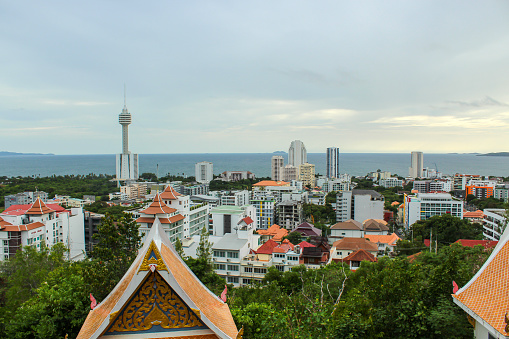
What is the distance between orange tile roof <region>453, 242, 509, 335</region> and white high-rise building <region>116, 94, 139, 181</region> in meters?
103

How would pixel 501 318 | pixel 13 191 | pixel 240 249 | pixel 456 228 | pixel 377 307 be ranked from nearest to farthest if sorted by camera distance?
pixel 501 318 < pixel 377 307 < pixel 240 249 < pixel 456 228 < pixel 13 191

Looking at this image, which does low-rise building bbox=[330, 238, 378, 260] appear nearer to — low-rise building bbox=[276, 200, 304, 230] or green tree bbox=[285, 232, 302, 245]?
green tree bbox=[285, 232, 302, 245]

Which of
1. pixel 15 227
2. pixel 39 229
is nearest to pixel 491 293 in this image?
pixel 15 227

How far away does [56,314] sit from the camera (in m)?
7.70

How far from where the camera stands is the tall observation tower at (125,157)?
335 ft

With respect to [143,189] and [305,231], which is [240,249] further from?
[143,189]

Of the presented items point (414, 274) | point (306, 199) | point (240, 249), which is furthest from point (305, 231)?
point (414, 274)

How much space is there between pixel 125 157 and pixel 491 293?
105589mm

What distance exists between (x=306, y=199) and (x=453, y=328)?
156ft

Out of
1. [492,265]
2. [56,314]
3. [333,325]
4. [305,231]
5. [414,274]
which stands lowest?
[305,231]

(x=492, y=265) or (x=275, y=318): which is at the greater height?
(x=492, y=265)

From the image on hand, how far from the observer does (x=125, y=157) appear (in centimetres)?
10219

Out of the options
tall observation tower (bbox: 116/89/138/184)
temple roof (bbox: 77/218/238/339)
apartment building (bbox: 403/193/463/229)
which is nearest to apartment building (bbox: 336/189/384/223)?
apartment building (bbox: 403/193/463/229)

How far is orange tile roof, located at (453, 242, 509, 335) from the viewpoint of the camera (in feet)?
17.0
